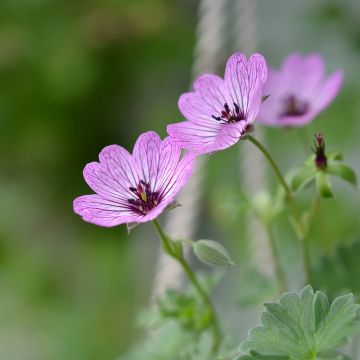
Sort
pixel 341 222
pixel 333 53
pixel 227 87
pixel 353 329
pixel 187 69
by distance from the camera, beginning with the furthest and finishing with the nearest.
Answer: pixel 187 69
pixel 333 53
pixel 341 222
pixel 227 87
pixel 353 329

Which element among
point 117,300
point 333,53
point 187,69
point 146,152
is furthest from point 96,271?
point 146,152

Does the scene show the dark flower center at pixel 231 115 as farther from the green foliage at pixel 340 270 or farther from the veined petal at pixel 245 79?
the green foliage at pixel 340 270

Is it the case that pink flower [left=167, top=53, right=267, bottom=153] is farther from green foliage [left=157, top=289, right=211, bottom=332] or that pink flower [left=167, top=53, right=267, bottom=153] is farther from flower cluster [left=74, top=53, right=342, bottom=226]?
green foliage [left=157, top=289, right=211, bottom=332]

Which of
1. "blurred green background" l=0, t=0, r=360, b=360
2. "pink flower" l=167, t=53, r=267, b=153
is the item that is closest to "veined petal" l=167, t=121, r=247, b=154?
"pink flower" l=167, t=53, r=267, b=153

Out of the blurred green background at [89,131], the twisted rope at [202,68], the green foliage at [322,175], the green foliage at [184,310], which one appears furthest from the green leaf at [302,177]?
the blurred green background at [89,131]

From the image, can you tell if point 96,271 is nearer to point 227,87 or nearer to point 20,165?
point 20,165

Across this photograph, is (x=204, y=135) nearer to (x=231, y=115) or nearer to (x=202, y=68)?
(x=231, y=115)
